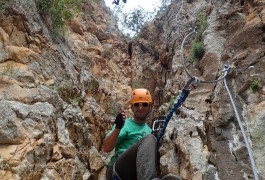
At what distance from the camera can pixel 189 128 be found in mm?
3457

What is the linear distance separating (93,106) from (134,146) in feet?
11.0

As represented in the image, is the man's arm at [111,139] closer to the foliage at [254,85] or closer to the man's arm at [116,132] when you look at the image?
the man's arm at [116,132]

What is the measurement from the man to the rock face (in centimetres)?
36

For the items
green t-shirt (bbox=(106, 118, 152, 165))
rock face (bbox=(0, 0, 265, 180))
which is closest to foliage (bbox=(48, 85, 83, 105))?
rock face (bbox=(0, 0, 265, 180))

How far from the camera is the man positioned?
2868mm

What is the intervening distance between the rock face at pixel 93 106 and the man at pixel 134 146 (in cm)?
36

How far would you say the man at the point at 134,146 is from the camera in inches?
113

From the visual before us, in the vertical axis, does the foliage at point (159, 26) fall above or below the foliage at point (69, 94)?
above

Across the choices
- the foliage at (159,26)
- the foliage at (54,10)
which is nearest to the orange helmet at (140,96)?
the foliage at (54,10)

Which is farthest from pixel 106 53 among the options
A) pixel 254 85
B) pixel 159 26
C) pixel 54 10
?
pixel 254 85

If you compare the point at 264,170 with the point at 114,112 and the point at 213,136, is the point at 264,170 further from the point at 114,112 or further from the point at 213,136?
the point at 114,112

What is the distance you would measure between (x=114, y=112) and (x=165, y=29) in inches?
193

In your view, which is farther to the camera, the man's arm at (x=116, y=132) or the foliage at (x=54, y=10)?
the foliage at (x=54, y=10)

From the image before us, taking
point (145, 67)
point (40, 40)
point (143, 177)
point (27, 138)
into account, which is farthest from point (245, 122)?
A: point (145, 67)
